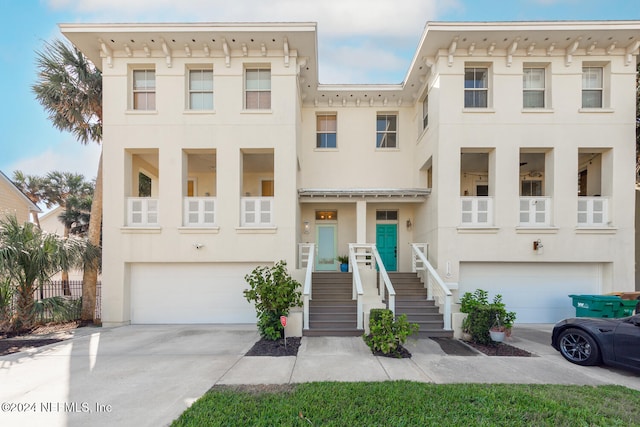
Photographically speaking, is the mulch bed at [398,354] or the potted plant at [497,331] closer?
the mulch bed at [398,354]

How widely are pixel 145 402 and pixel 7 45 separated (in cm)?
1559

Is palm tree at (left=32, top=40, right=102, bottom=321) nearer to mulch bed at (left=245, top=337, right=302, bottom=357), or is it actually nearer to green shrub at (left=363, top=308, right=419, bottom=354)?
mulch bed at (left=245, top=337, right=302, bottom=357)

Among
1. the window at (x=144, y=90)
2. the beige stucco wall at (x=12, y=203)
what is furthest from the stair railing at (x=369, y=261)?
the beige stucco wall at (x=12, y=203)

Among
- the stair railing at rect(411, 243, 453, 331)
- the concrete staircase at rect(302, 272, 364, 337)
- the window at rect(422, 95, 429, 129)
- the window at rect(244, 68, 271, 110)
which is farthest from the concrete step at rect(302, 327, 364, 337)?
the window at rect(422, 95, 429, 129)

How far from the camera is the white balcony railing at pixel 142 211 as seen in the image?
9.46m

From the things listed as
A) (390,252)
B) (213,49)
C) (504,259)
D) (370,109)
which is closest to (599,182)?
(504,259)

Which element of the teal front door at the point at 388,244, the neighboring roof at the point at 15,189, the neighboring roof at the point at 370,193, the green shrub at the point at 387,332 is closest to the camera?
the green shrub at the point at 387,332

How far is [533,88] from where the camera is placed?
968cm

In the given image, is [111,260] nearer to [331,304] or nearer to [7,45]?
[331,304]

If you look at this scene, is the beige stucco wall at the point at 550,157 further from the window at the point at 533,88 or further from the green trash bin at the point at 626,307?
the green trash bin at the point at 626,307

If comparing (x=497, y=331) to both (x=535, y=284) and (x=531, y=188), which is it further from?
(x=531, y=188)

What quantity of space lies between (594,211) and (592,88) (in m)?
4.03

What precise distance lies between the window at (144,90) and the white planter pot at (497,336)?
1180 centimetres

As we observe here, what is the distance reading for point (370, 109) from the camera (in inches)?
479
